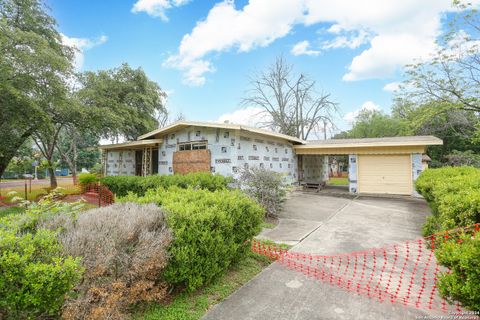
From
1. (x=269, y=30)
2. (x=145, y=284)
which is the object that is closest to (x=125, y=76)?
(x=269, y=30)

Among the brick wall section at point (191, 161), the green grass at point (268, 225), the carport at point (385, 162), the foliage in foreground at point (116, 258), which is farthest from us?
the carport at point (385, 162)

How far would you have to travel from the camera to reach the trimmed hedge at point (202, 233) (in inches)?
119

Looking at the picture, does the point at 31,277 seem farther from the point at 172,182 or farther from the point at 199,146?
the point at 199,146

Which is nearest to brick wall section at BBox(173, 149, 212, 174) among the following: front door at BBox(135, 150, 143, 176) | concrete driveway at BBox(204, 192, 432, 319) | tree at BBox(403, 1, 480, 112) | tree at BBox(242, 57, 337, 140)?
concrete driveway at BBox(204, 192, 432, 319)

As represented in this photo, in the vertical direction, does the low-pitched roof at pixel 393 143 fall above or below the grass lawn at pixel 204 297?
above

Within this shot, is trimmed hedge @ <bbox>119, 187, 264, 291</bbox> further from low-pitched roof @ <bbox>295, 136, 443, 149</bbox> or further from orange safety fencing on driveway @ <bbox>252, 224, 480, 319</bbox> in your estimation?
low-pitched roof @ <bbox>295, 136, 443, 149</bbox>

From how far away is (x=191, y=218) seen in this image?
312cm

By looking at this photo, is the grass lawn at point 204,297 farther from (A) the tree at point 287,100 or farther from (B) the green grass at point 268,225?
(A) the tree at point 287,100

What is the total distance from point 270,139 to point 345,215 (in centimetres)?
572

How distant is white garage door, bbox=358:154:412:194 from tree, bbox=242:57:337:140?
48.2ft

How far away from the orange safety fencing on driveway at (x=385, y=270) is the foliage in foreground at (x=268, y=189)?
2.89m

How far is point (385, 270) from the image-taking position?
4176 mm

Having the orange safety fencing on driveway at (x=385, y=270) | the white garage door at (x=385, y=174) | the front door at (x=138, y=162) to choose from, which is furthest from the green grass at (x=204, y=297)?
the front door at (x=138, y=162)

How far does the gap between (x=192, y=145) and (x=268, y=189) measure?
487 cm
